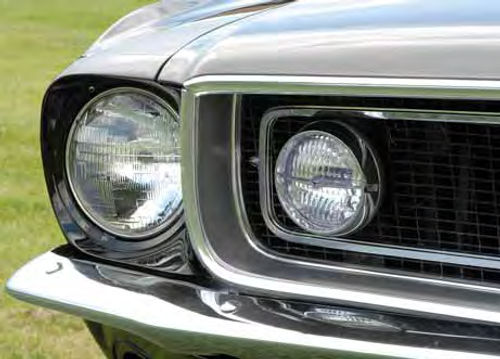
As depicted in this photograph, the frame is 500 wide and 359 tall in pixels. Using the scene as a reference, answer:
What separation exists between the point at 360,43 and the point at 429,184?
0.82 ft

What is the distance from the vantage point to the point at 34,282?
6.00ft

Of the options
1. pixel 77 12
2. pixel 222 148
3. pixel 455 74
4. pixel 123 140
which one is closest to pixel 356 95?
pixel 455 74

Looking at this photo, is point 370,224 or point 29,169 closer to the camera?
point 370,224

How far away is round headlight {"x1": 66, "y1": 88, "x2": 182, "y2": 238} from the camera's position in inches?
70.4

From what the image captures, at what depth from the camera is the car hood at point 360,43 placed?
1.43 m

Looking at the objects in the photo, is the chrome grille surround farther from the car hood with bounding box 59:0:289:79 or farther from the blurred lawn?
the blurred lawn

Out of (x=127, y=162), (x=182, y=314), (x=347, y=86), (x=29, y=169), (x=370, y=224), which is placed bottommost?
(x=29, y=169)

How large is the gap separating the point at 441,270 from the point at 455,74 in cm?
36

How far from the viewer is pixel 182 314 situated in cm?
162

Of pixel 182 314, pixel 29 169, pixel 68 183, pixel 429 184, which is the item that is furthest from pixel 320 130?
pixel 29 169

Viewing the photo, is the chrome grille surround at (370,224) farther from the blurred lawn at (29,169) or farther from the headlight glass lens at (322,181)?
the blurred lawn at (29,169)

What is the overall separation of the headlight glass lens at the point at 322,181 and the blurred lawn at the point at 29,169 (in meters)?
1.81

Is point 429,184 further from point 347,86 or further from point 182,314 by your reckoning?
point 182,314

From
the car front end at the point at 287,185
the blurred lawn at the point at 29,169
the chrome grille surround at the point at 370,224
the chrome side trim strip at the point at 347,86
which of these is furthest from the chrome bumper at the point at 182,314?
the blurred lawn at the point at 29,169
